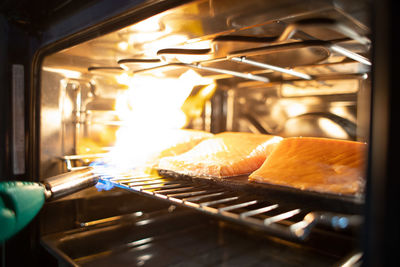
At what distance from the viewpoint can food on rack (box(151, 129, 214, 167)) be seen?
67.1 inches

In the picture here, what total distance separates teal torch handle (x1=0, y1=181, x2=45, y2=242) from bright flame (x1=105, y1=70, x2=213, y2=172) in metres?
0.67

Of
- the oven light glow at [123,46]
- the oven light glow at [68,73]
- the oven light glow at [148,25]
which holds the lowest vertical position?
the oven light glow at [68,73]

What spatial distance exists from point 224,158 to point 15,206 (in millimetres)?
819

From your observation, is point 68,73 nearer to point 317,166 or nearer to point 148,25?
point 148,25

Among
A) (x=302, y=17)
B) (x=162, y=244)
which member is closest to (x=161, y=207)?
(x=162, y=244)

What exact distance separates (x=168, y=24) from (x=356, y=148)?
31.4 inches

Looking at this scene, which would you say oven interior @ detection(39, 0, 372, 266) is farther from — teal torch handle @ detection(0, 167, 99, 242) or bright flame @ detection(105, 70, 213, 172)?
teal torch handle @ detection(0, 167, 99, 242)

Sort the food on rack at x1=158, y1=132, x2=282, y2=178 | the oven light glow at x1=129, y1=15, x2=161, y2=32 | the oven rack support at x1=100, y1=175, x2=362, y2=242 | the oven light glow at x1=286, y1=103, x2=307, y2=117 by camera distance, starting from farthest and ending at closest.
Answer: the oven light glow at x1=286, y1=103, x2=307, y2=117 → the food on rack at x1=158, y1=132, x2=282, y2=178 → the oven light glow at x1=129, y1=15, x2=161, y2=32 → the oven rack support at x1=100, y1=175, x2=362, y2=242

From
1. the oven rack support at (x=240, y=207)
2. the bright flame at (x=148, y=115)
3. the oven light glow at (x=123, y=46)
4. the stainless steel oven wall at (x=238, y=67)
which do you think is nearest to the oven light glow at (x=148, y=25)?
the stainless steel oven wall at (x=238, y=67)

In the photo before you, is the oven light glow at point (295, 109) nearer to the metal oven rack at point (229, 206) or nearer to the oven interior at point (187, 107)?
the oven interior at point (187, 107)

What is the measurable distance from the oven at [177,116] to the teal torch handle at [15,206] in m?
0.15

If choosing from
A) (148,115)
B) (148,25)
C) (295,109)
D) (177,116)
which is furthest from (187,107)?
(148,25)

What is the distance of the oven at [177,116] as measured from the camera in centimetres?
86

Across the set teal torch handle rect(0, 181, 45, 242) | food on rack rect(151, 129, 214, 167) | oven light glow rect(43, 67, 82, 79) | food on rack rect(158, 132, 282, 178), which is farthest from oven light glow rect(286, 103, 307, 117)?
teal torch handle rect(0, 181, 45, 242)
